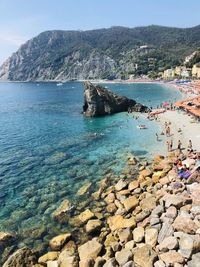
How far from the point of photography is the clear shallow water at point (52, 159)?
2499 centimetres

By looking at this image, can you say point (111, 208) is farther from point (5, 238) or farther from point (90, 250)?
point (5, 238)

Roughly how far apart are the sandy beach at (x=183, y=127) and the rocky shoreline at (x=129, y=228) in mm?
15130

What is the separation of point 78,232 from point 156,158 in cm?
1771

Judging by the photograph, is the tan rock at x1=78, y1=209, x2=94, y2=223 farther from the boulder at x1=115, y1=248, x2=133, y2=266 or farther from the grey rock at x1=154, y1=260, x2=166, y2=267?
the grey rock at x1=154, y1=260, x2=166, y2=267

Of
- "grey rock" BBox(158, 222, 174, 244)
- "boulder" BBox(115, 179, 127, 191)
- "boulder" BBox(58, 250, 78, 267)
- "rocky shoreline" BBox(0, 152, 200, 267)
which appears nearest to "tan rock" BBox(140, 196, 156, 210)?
"rocky shoreline" BBox(0, 152, 200, 267)

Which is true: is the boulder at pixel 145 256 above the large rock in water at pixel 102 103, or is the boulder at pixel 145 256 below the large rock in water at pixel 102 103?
below

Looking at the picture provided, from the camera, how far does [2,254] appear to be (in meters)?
20.1

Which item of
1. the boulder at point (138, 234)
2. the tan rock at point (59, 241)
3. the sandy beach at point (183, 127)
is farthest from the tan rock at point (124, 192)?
the sandy beach at point (183, 127)

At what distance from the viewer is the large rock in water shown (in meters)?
71.5

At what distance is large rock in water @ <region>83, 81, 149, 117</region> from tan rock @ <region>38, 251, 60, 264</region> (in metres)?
52.9

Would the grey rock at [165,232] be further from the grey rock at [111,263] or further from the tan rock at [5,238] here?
the tan rock at [5,238]

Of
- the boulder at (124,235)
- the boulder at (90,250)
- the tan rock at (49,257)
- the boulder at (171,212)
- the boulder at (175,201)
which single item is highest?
the boulder at (175,201)

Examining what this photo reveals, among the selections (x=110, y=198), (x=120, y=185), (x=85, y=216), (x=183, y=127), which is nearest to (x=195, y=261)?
(x=85, y=216)

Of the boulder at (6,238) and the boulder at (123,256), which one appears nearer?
the boulder at (123,256)
